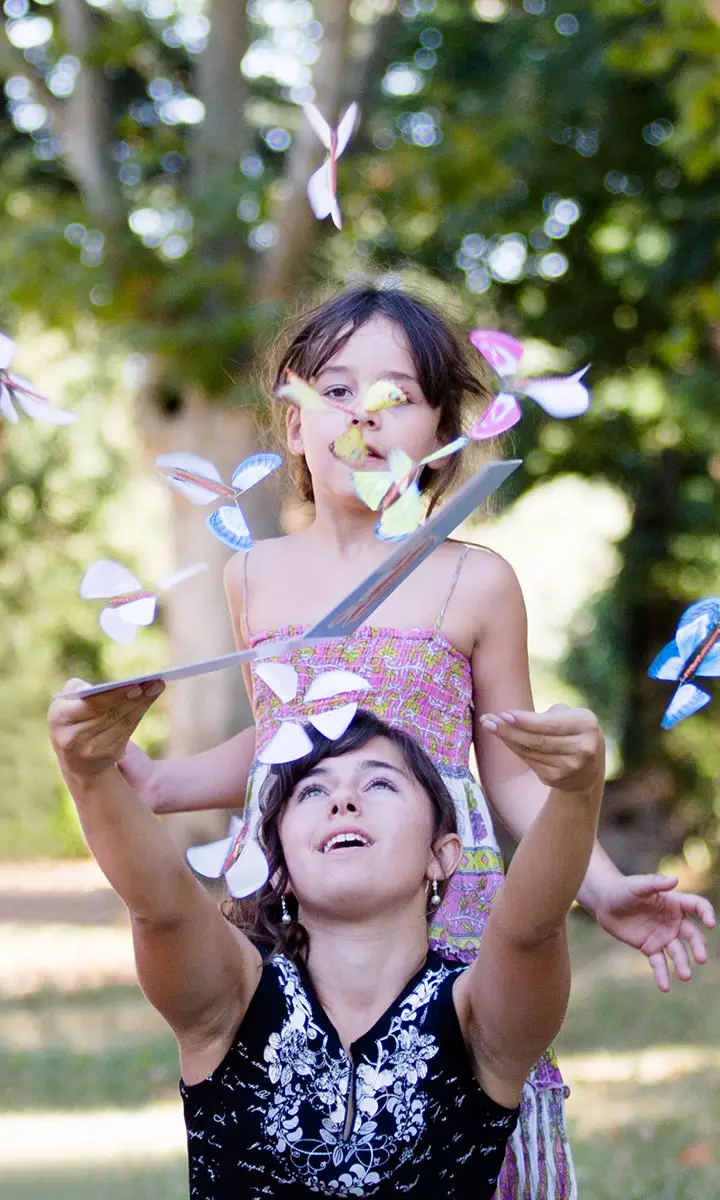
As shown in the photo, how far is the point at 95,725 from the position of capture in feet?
5.04

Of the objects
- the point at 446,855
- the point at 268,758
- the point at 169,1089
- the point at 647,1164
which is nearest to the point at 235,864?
the point at 268,758

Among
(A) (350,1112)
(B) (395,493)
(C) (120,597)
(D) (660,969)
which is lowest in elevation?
(A) (350,1112)

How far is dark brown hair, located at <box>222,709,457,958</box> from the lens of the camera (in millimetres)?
1871

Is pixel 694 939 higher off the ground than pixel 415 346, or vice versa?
pixel 415 346

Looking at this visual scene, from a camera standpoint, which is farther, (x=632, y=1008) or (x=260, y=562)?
(x=632, y=1008)

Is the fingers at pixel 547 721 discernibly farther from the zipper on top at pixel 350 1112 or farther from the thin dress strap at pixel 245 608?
the thin dress strap at pixel 245 608

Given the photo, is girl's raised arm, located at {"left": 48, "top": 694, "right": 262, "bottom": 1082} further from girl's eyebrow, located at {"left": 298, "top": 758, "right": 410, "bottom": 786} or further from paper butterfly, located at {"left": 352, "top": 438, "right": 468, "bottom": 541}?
paper butterfly, located at {"left": 352, "top": 438, "right": 468, "bottom": 541}

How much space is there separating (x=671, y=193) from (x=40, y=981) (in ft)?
19.3

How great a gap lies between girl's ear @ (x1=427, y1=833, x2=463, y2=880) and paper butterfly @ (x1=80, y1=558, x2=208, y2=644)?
1.47ft

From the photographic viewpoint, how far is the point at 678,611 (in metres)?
11.3

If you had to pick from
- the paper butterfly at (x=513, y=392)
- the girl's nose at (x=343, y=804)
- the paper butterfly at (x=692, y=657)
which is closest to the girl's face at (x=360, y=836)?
the girl's nose at (x=343, y=804)

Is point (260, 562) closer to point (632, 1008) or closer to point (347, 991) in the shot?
point (347, 991)

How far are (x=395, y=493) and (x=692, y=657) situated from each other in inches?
15.5

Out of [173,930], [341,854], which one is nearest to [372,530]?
[341,854]
